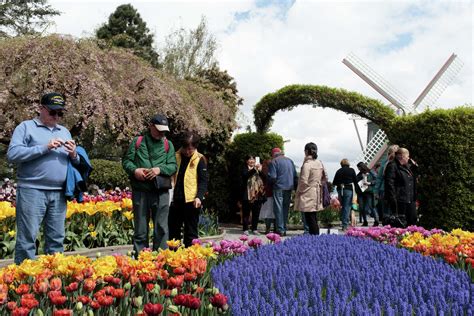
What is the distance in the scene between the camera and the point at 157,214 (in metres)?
5.50

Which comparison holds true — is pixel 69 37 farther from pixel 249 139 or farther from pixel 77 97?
pixel 249 139

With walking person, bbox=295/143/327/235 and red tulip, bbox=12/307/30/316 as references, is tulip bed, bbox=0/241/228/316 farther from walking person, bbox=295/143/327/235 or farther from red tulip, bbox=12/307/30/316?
walking person, bbox=295/143/327/235

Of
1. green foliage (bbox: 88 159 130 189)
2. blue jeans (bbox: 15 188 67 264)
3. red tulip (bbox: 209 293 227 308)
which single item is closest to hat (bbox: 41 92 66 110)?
blue jeans (bbox: 15 188 67 264)

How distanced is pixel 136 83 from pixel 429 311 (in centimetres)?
1140

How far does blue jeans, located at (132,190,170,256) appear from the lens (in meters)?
→ 5.42

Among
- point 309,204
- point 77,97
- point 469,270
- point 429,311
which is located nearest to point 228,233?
point 309,204

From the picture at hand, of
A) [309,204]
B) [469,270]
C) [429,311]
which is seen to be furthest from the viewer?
[309,204]

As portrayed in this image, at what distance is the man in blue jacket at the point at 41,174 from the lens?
434 centimetres

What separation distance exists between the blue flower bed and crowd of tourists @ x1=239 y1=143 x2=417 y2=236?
10.2 feet

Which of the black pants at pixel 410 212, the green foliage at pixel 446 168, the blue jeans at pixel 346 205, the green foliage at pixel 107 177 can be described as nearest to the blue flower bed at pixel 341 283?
the black pants at pixel 410 212

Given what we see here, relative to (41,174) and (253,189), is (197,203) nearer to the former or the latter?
(41,174)

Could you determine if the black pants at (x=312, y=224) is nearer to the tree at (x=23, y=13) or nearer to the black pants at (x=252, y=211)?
the black pants at (x=252, y=211)

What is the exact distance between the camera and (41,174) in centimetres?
441

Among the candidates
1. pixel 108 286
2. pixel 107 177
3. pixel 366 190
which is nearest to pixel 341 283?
pixel 108 286
